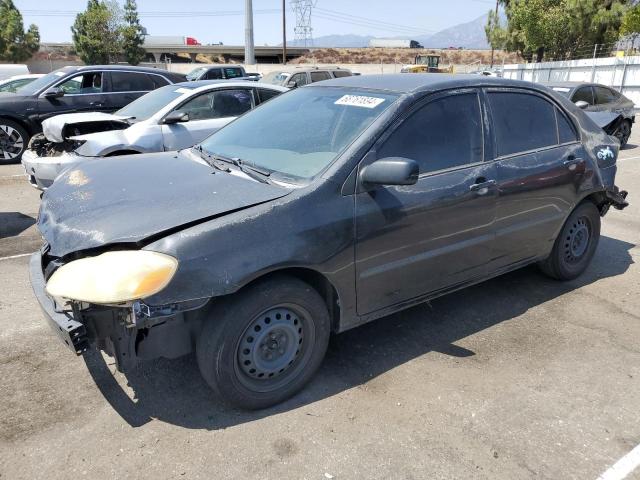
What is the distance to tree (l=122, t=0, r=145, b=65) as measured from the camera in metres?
47.9

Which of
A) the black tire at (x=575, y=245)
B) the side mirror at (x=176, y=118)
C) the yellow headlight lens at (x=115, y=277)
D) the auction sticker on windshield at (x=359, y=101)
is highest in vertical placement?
the auction sticker on windshield at (x=359, y=101)

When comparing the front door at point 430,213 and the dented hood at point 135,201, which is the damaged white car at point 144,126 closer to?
the dented hood at point 135,201

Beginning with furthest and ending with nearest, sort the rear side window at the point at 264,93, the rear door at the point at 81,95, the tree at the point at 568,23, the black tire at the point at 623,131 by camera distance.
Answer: the tree at the point at 568,23 → the black tire at the point at 623,131 → the rear door at the point at 81,95 → the rear side window at the point at 264,93

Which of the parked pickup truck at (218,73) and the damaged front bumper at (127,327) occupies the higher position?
the parked pickup truck at (218,73)

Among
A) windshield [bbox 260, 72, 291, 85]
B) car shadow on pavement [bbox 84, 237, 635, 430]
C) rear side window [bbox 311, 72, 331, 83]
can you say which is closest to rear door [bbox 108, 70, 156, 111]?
windshield [bbox 260, 72, 291, 85]

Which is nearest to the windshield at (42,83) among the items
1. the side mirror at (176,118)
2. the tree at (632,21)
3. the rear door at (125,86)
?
the rear door at (125,86)

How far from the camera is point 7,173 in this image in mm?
9180

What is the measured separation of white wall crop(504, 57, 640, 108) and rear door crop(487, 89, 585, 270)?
2228 cm

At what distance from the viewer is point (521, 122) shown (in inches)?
158

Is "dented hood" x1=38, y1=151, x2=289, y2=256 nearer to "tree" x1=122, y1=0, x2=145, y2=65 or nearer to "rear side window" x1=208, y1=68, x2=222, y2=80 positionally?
"rear side window" x1=208, y1=68, x2=222, y2=80

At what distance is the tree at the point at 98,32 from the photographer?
46.0m

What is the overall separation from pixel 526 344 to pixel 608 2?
36157 millimetres

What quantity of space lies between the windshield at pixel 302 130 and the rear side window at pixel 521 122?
976mm

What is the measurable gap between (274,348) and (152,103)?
5.89 meters
